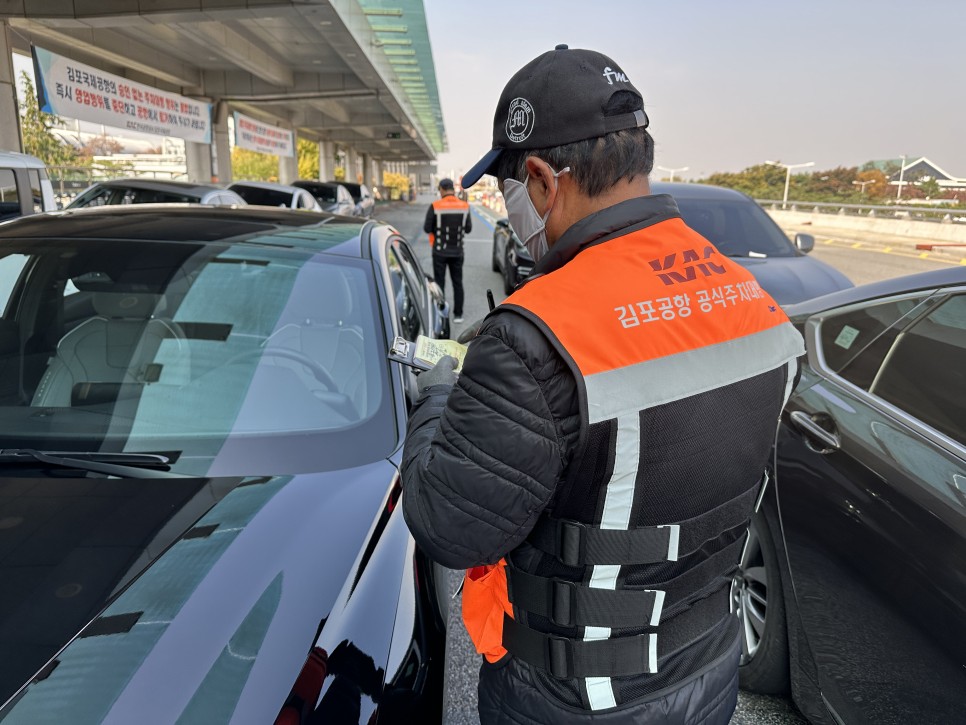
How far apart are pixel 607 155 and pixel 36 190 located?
322 inches

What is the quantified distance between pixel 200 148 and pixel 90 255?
2450 cm

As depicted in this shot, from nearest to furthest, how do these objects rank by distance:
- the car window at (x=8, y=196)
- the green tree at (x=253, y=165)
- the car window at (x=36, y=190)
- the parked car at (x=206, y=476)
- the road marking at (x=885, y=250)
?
the parked car at (x=206, y=476), the car window at (x=8, y=196), the car window at (x=36, y=190), the road marking at (x=885, y=250), the green tree at (x=253, y=165)

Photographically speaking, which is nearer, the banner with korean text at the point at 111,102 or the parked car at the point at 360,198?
the banner with korean text at the point at 111,102

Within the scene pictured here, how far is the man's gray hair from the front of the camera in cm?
113

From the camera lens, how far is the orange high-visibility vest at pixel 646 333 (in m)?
1.01

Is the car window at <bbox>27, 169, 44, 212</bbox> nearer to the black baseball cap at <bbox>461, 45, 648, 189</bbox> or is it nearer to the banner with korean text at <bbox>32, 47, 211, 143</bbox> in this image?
the banner with korean text at <bbox>32, 47, 211, 143</bbox>

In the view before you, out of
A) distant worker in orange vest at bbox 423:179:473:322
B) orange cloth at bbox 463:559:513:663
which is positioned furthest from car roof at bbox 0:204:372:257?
distant worker in orange vest at bbox 423:179:473:322

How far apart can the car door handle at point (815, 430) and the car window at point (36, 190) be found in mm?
7939

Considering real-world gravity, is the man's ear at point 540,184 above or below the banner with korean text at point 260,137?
below

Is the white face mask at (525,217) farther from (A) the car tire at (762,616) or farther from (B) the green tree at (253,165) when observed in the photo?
(B) the green tree at (253,165)

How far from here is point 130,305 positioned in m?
2.38

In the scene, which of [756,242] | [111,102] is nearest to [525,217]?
[756,242]

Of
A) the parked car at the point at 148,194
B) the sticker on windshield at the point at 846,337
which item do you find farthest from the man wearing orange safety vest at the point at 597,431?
the parked car at the point at 148,194

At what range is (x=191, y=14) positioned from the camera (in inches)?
505
